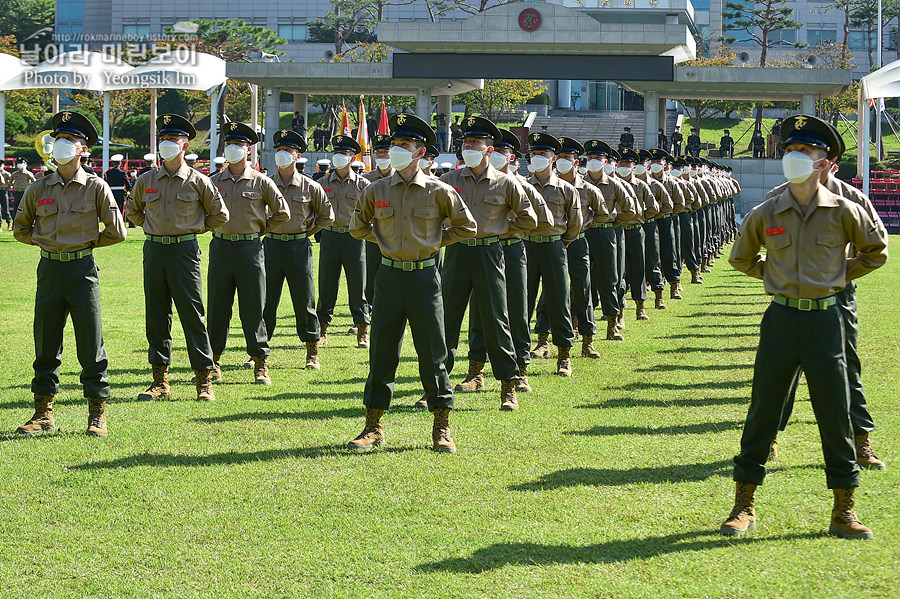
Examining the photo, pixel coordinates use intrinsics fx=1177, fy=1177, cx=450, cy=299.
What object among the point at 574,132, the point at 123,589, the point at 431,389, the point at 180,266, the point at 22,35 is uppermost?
the point at 22,35

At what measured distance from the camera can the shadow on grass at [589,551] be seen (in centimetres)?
627

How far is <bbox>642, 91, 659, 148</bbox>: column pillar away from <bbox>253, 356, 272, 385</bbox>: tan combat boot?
1533 inches

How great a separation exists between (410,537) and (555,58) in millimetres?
44543

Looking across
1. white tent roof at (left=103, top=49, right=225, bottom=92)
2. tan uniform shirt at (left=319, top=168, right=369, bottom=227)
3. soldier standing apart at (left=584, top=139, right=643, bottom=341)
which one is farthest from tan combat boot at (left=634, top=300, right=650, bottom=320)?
white tent roof at (left=103, top=49, right=225, bottom=92)

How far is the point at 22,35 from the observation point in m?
101

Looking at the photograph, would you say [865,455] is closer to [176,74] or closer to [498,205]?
[498,205]

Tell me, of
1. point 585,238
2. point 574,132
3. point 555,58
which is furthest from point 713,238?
point 574,132

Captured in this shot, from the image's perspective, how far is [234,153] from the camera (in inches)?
454

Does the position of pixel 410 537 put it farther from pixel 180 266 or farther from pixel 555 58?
pixel 555 58

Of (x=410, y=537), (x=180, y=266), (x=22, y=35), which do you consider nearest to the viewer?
(x=410, y=537)

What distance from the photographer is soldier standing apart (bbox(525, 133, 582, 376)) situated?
12.1m

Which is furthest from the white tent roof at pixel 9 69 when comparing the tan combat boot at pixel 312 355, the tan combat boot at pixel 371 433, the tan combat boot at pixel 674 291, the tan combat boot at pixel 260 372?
the tan combat boot at pixel 371 433

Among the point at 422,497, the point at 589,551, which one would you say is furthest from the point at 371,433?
the point at 589,551

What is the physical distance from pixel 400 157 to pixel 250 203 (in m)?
3.39
